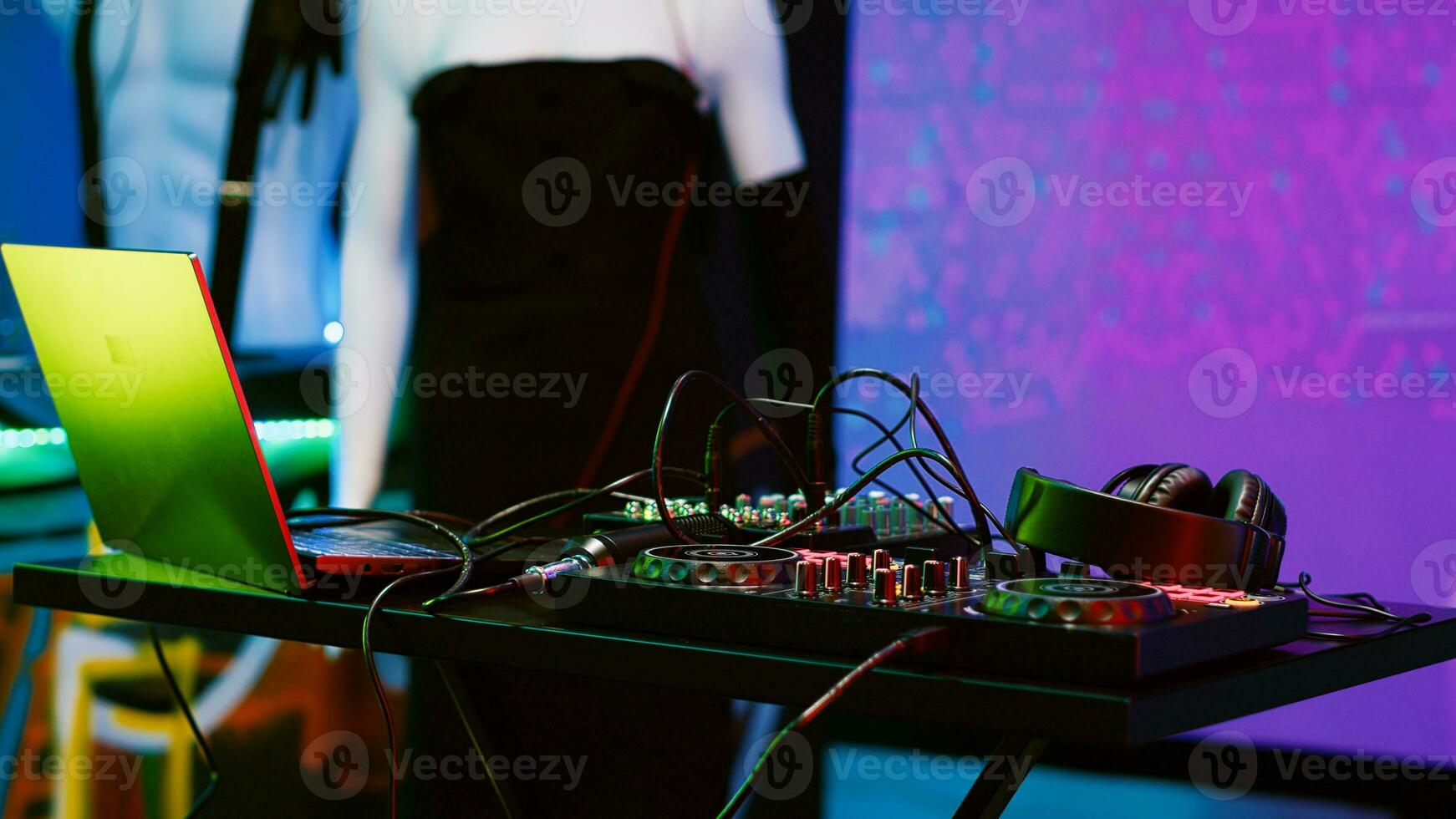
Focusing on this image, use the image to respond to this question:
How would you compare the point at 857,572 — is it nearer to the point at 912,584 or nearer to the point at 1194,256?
the point at 912,584

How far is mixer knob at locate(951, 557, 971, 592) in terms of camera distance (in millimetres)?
878

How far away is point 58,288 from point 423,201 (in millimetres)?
1119

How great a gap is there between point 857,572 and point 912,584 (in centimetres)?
5

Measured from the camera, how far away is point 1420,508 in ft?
5.36

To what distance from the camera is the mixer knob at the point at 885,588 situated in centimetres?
82

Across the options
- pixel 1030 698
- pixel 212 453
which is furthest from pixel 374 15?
pixel 1030 698

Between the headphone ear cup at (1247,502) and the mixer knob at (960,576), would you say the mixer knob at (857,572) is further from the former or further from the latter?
the headphone ear cup at (1247,502)

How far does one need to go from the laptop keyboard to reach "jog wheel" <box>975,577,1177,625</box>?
541 mm

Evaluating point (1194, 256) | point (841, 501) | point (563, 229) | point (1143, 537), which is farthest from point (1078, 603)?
point (563, 229)

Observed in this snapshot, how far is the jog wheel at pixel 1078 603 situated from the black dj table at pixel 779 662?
4 centimetres

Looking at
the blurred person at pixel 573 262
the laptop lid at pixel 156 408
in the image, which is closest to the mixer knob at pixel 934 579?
the laptop lid at pixel 156 408

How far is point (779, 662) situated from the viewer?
2.64 feet

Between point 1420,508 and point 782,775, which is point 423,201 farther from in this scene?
point 1420,508

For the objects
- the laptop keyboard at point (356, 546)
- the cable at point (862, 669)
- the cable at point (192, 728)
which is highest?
the cable at point (862, 669)
